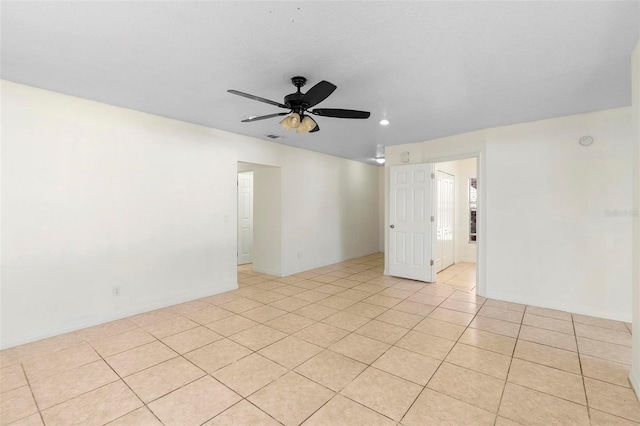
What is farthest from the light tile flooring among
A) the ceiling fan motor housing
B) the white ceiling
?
the white ceiling

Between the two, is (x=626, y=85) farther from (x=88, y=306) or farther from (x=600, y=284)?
(x=88, y=306)

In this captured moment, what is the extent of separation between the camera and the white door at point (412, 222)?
5051 mm

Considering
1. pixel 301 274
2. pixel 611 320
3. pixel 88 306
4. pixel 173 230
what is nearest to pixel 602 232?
pixel 611 320

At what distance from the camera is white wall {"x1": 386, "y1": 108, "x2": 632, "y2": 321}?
11.3 ft

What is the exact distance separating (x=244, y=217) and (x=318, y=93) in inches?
196

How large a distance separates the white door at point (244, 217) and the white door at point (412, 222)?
11.0 feet

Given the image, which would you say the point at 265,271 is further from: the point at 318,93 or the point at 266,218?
the point at 318,93

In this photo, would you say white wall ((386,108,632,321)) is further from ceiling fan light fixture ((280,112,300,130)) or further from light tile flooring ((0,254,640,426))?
ceiling fan light fixture ((280,112,300,130))

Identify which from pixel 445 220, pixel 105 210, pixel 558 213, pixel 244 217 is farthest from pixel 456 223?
pixel 105 210

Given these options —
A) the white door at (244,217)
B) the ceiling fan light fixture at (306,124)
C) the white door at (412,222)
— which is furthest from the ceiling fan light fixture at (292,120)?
the white door at (244,217)

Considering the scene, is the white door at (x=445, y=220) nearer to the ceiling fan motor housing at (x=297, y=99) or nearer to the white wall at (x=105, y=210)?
the white wall at (x=105, y=210)

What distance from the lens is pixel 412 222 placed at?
5.24 metres

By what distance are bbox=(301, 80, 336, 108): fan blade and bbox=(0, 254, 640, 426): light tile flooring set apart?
2.26m

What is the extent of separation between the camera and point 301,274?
5.73 meters
